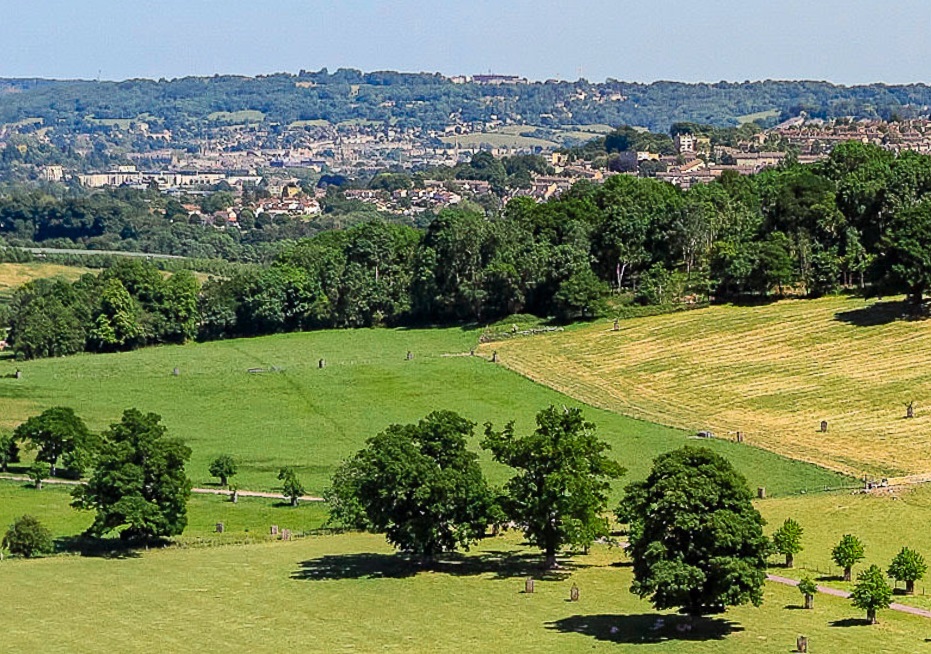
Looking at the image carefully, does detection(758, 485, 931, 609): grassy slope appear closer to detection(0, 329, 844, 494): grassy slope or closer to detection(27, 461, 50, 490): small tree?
detection(0, 329, 844, 494): grassy slope

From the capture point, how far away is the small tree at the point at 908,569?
5703 cm

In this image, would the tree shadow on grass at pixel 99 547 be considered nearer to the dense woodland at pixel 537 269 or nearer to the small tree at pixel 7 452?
the small tree at pixel 7 452

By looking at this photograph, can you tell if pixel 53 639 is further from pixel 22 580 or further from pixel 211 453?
pixel 211 453

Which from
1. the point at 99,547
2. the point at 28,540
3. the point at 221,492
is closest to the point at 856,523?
the point at 221,492

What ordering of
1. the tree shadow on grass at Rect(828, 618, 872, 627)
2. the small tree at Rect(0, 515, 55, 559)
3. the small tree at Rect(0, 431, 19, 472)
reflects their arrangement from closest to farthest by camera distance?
A: 1. the tree shadow on grass at Rect(828, 618, 872, 627)
2. the small tree at Rect(0, 515, 55, 559)
3. the small tree at Rect(0, 431, 19, 472)

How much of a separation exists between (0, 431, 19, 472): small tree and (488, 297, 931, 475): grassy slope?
32.3 m

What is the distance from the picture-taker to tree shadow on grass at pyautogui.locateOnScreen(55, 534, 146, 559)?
66.9m

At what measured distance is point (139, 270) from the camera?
133000 mm

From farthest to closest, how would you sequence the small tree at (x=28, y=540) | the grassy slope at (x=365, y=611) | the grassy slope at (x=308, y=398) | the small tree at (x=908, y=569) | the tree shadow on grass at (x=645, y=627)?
the grassy slope at (x=308, y=398), the small tree at (x=28, y=540), the small tree at (x=908, y=569), the tree shadow on grass at (x=645, y=627), the grassy slope at (x=365, y=611)

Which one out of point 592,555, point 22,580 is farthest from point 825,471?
point 22,580

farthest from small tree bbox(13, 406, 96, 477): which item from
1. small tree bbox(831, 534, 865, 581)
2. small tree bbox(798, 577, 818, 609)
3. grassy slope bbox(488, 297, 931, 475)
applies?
small tree bbox(798, 577, 818, 609)

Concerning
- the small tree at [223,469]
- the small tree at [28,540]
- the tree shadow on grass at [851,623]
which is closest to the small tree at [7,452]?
the small tree at [223,469]

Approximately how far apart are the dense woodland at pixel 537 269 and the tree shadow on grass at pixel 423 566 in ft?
184

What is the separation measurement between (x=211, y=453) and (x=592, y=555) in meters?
30.1
